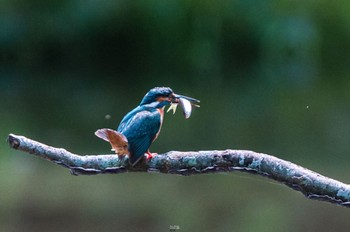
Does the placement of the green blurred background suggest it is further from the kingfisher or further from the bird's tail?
the bird's tail

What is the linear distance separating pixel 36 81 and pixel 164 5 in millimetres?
1629

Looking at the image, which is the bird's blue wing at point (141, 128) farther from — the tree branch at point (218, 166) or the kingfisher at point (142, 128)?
the tree branch at point (218, 166)

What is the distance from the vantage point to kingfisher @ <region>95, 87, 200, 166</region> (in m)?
1.91

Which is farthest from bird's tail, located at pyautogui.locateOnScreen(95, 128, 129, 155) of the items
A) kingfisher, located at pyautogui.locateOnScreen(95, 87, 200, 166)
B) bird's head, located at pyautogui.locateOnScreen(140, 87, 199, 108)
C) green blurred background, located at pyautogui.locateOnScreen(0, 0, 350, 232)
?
green blurred background, located at pyautogui.locateOnScreen(0, 0, 350, 232)

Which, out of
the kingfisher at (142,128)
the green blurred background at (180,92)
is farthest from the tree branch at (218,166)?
the green blurred background at (180,92)

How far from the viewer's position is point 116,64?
9312 millimetres

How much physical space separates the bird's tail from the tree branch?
7 centimetres

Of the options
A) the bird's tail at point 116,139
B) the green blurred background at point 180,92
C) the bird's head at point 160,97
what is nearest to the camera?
the bird's tail at point 116,139

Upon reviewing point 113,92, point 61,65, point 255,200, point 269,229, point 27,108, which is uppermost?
point 61,65

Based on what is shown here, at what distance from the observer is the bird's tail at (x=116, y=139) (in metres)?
1.90

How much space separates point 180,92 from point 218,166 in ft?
18.9

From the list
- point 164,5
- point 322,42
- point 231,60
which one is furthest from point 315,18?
point 164,5

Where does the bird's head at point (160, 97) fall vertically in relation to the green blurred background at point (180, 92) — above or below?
below

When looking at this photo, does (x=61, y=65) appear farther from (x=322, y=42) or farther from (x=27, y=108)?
(x=322, y=42)
